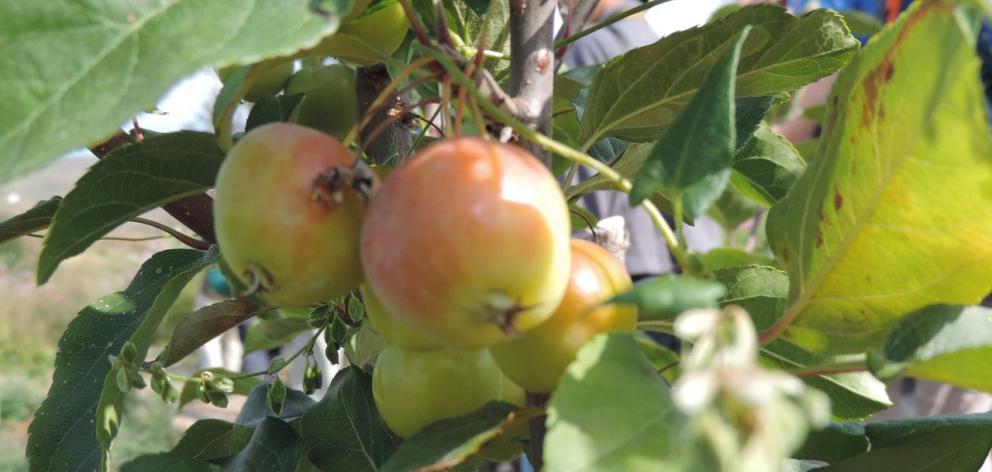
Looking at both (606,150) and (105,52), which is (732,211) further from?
(105,52)

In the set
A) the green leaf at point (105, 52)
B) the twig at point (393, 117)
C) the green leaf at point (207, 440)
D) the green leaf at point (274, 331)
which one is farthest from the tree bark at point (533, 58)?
the green leaf at point (274, 331)

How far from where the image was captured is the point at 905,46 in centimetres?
41

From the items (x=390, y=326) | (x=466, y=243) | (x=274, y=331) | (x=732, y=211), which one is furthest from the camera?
(x=732, y=211)

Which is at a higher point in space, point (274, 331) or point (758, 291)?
point (758, 291)

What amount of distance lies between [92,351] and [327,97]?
26 cm

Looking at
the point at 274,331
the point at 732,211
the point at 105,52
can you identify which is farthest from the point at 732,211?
the point at 105,52

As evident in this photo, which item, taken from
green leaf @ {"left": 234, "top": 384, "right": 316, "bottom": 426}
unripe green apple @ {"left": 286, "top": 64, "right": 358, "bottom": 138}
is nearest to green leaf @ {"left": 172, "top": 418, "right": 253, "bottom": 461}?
green leaf @ {"left": 234, "top": 384, "right": 316, "bottom": 426}

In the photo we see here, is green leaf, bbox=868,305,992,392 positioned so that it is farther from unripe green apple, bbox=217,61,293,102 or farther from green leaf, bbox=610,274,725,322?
unripe green apple, bbox=217,61,293,102

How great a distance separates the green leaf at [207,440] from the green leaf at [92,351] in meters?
0.09

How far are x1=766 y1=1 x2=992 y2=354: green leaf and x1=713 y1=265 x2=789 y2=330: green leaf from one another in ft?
0.32

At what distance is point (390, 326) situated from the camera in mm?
484

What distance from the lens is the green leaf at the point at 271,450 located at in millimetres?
597

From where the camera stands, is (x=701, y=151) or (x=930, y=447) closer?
(x=701, y=151)

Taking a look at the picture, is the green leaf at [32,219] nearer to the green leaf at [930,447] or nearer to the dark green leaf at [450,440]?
the dark green leaf at [450,440]
